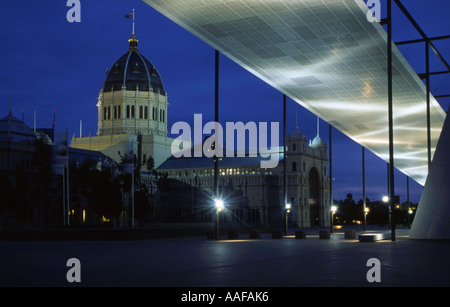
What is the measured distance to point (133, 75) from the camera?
434 ft

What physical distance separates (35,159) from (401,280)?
61.1 meters

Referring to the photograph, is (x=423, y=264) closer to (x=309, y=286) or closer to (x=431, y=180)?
(x=309, y=286)

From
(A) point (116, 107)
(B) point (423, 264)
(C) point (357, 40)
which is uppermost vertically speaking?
(A) point (116, 107)

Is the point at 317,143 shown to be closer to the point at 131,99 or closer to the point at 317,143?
the point at 317,143

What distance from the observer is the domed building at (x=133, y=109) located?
130500 millimetres

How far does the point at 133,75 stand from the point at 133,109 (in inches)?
294

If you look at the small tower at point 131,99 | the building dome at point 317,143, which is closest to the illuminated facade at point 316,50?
the small tower at point 131,99

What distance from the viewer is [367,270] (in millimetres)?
12703

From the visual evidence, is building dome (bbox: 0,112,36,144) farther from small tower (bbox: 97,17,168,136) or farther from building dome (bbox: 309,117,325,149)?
building dome (bbox: 309,117,325,149)

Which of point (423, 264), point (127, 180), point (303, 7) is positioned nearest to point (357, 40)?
point (303, 7)

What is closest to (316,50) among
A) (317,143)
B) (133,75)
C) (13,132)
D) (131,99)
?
(13,132)

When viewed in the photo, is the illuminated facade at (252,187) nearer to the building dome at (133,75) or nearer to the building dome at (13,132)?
the building dome at (133,75)

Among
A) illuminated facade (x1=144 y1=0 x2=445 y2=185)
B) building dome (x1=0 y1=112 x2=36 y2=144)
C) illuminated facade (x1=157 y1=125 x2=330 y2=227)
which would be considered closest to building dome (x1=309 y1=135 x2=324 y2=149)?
illuminated facade (x1=157 y1=125 x2=330 y2=227)
